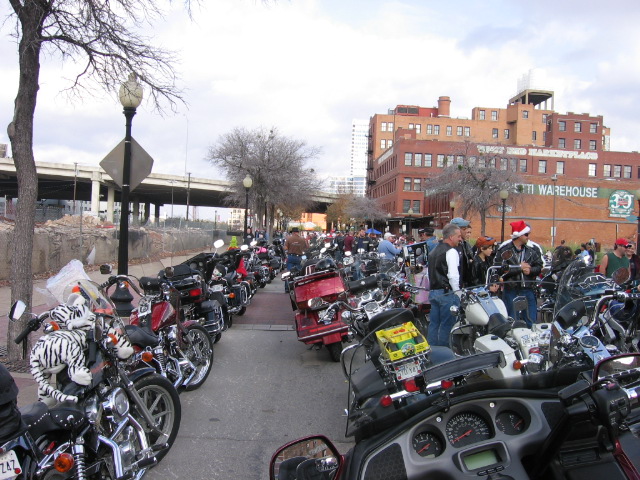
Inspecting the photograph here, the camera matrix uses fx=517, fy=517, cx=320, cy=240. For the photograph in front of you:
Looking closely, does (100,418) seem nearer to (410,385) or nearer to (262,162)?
(410,385)

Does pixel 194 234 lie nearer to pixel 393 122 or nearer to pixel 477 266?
pixel 477 266

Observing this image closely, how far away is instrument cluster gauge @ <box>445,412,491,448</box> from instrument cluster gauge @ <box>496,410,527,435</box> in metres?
0.07

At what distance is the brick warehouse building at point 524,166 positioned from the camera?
2242 inches

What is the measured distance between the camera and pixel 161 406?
14.1 feet

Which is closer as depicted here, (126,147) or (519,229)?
(519,229)

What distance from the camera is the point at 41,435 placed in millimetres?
→ 3107

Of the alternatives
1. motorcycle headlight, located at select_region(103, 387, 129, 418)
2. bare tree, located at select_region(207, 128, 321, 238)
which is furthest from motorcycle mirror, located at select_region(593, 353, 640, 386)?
bare tree, located at select_region(207, 128, 321, 238)

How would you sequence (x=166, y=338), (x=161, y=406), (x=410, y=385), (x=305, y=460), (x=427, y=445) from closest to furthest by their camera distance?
(x=427, y=445)
(x=305, y=460)
(x=410, y=385)
(x=161, y=406)
(x=166, y=338)

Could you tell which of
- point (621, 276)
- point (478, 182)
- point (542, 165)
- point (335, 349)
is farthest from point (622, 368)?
point (542, 165)

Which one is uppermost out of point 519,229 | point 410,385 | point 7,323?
point 519,229

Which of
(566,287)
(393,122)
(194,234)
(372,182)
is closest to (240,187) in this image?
(194,234)

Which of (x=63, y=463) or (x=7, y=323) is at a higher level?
(x=63, y=463)

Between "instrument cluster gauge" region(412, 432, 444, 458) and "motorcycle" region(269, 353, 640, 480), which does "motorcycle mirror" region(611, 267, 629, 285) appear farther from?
"instrument cluster gauge" region(412, 432, 444, 458)

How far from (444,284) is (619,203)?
61539 mm
